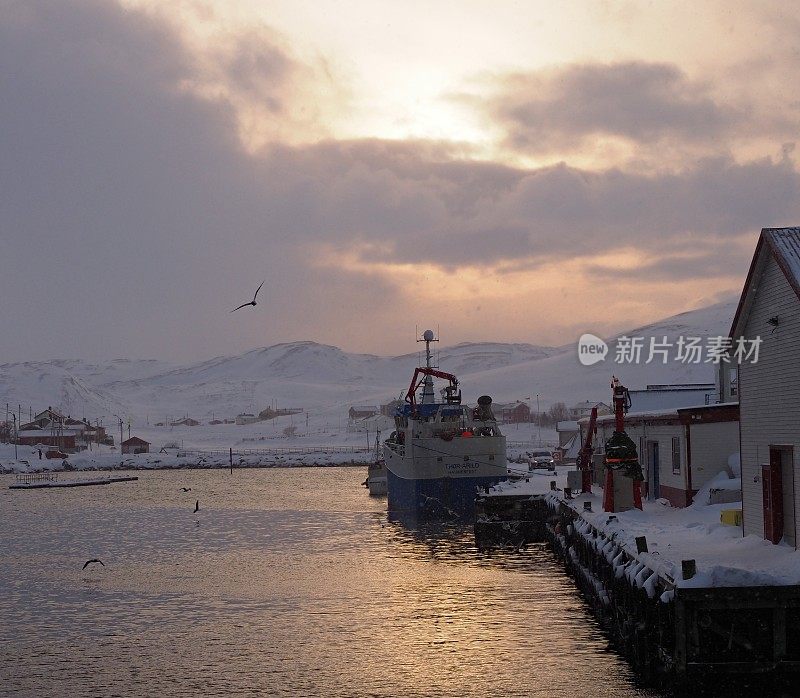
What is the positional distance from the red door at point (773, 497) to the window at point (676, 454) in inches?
558

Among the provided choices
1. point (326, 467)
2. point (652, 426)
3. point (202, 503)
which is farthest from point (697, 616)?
point (326, 467)

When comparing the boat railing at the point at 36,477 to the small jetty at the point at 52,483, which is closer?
the small jetty at the point at 52,483

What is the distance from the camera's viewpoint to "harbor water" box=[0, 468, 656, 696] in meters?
26.7

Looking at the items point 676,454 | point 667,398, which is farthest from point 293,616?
point 667,398

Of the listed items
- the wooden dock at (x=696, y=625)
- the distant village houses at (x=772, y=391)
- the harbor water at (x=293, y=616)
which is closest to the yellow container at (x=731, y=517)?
the distant village houses at (x=772, y=391)

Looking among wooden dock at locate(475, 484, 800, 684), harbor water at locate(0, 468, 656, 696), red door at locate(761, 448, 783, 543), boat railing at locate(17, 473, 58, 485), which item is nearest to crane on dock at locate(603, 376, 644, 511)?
harbor water at locate(0, 468, 656, 696)

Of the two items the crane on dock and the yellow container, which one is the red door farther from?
the crane on dock

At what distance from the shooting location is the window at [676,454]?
140 ft

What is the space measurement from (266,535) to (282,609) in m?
25.5

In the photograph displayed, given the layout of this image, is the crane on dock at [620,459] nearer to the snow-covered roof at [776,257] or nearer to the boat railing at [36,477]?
the snow-covered roof at [776,257]

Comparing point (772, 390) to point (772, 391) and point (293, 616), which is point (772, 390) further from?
point (293, 616)

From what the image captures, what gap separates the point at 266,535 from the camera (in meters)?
61.9

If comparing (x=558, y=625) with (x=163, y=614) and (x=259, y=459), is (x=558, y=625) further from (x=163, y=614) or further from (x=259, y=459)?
(x=259, y=459)

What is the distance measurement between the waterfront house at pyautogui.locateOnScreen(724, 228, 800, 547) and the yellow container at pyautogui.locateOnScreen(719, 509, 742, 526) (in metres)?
1.89
